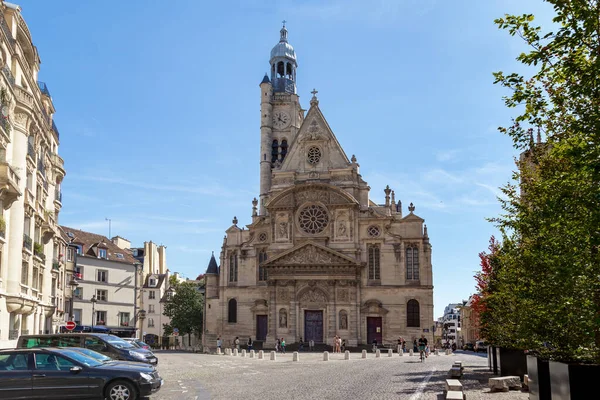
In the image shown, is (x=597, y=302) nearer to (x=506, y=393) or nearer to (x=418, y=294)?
(x=506, y=393)

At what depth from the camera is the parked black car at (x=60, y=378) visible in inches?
490

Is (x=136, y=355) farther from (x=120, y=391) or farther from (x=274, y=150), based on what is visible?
(x=274, y=150)

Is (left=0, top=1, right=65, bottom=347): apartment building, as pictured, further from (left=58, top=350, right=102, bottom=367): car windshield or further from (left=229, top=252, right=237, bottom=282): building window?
(left=229, top=252, right=237, bottom=282): building window

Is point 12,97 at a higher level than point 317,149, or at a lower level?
lower

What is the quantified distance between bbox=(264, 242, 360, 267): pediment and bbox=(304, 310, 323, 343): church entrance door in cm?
407

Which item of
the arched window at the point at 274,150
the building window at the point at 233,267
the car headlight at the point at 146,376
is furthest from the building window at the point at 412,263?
the car headlight at the point at 146,376

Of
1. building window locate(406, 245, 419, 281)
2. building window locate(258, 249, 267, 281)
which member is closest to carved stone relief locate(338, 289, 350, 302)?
building window locate(406, 245, 419, 281)

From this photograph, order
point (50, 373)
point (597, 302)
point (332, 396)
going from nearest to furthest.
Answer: point (597, 302) < point (50, 373) < point (332, 396)

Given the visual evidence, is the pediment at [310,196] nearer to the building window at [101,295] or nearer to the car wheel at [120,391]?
the building window at [101,295]

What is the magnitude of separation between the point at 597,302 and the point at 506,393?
5.73 metres

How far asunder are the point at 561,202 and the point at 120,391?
29.5 feet

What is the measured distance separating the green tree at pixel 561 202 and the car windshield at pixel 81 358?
30.2 ft

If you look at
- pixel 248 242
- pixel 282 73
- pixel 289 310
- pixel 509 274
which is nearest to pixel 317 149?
pixel 248 242

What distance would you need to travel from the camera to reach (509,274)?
16625 millimetres
